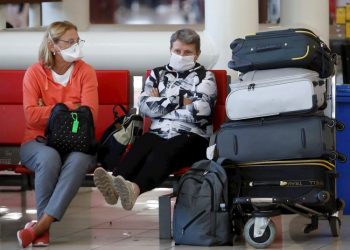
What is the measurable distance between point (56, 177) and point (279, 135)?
1.37 meters

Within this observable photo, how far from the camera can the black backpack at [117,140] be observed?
258 inches

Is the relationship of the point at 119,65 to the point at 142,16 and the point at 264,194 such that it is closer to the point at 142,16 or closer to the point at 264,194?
the point at 264,194

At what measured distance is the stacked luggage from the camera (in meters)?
6.01

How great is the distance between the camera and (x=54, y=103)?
6672 millimetres

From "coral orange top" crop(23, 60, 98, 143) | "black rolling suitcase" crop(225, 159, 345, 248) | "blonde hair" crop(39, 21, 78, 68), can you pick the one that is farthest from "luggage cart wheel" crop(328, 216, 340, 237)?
"blonde hair" crop(39, 21, 78, 68)

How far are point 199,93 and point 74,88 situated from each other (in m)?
0.80

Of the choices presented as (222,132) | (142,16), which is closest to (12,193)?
(222,132)

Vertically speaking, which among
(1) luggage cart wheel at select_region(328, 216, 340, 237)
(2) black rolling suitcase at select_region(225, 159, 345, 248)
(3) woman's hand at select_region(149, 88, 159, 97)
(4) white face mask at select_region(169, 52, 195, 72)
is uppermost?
(4) white face mask at select_region(169, 52, 195, 72)

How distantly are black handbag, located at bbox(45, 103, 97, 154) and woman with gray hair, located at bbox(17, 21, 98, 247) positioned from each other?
0.06 m

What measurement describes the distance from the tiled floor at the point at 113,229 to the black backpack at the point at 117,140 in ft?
1.61

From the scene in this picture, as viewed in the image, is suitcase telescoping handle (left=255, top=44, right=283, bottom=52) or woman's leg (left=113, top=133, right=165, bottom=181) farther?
woman's leg (left=113, top=133, right=165, bottom=181)

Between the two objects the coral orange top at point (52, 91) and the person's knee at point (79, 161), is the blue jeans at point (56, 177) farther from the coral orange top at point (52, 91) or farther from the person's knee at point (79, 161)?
the coral orange top at point (52, 91)

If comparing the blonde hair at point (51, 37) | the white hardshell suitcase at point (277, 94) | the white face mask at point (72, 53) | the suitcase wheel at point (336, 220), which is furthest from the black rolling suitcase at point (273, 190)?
the blonde hair at point (51, 37)

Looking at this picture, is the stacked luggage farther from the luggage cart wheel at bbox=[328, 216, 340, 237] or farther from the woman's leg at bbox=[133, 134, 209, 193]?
the woman's leg at bbox=[133, 134, 209, 193]
